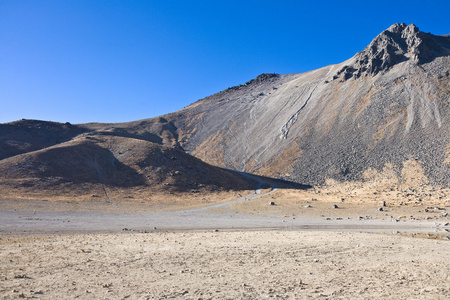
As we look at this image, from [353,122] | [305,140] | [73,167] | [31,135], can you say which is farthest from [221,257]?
[31,135]

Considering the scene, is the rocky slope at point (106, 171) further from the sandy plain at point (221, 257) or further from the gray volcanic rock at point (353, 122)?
the gray volcanic rock at point (353, 122)

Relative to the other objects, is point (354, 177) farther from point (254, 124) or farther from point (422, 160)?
point (254, 124)

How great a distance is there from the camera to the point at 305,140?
5716 cm

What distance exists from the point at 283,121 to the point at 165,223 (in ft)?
168

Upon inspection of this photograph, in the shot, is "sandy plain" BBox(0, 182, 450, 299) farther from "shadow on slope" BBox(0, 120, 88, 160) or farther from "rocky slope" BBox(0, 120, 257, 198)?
"shadow on slope" BBox(0, 120, 88, 160)

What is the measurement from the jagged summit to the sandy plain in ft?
162

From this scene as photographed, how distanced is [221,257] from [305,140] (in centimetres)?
4862

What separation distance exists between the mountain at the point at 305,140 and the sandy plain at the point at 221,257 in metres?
14.9

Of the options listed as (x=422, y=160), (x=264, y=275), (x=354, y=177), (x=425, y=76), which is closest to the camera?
(x=264, y=275)

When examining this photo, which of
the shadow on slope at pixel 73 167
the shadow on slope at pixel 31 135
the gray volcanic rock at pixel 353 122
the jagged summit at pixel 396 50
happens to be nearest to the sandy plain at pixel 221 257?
the shadow on slope at pixel 73 167

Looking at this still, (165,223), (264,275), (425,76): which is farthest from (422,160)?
(264,275)

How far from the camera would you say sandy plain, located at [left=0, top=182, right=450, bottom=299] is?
332 inches

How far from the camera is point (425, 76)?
56406mm

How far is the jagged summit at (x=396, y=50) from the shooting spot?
6228 centimetres
